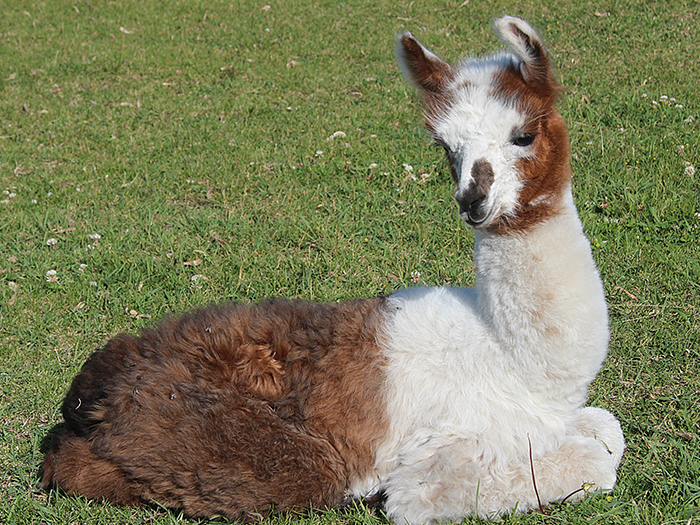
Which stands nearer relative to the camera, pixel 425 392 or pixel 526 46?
pixel 526 46

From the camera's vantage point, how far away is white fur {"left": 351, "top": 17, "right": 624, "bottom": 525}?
2.55m

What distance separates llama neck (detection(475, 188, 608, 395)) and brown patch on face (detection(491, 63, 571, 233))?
0.05 meters

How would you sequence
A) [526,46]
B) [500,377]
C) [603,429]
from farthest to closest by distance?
[603,429]
[500,377]
[526,46]

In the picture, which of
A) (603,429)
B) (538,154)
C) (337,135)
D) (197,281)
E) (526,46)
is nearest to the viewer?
(526,46)

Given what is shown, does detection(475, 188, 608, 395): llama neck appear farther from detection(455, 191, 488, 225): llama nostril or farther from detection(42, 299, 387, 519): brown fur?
detection(42, 299, 387, 519): brown fur

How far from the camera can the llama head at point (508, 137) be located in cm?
237

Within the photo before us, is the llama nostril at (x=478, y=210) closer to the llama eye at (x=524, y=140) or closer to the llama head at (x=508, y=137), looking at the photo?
the llama head at (x=508, y=137)

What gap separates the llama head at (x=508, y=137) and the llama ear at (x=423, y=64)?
13cm

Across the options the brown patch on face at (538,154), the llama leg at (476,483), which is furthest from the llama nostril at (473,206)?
the llama leg at (476,483)

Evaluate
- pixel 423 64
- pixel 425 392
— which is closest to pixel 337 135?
pixel 423 64

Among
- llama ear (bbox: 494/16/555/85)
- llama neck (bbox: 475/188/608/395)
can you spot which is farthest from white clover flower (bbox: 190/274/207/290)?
llama ear (bbox: 494/16/555/85)

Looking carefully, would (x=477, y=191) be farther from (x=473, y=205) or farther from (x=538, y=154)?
(x=538, y=154)

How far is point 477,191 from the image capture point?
2.35 metres

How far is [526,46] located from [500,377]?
125 centimetres
